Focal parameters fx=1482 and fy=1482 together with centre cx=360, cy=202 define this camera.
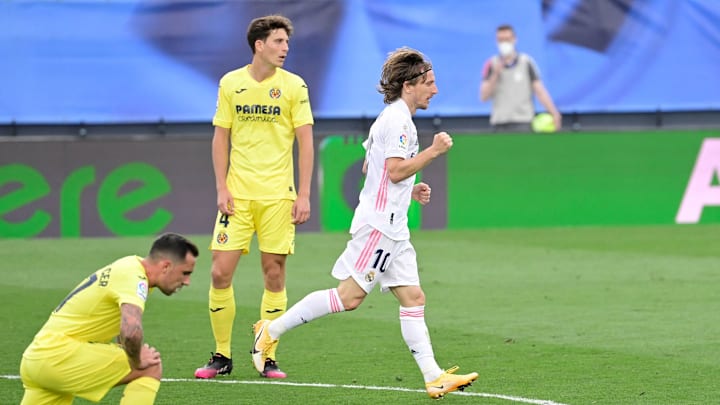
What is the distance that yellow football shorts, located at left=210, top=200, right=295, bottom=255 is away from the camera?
927 centimetres

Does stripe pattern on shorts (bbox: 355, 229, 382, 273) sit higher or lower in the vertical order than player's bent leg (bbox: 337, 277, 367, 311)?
higher

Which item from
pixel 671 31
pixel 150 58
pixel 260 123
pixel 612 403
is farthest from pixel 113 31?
pixel 612 403

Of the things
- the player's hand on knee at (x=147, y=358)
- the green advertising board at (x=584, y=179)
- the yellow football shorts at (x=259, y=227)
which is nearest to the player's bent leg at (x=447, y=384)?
the yellow football shorts at (x=259, y=227)

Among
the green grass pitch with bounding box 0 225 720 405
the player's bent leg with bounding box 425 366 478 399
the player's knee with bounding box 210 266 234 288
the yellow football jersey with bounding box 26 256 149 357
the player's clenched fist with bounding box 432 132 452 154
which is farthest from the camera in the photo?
the player's knee with bounding box 210 266 234 288

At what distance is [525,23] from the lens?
22391mm

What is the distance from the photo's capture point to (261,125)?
934cm

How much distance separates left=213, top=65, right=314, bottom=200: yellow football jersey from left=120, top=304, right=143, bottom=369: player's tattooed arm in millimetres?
2904

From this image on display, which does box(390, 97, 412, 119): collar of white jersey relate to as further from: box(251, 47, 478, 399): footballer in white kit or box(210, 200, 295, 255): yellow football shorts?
box(210, 200, 295, 255): yellow football shorts

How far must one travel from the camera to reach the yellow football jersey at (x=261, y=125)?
30.6 ft

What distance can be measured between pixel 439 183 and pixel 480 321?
734cm

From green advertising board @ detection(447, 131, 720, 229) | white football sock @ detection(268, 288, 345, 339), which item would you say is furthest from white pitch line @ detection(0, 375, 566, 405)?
green advertising board @ detection(447, 131, 720, 229)

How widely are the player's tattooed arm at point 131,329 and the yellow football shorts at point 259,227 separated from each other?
276 centimetres

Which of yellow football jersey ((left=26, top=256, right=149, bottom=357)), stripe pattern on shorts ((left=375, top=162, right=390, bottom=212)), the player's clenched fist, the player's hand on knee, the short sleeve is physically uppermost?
the short sleeve

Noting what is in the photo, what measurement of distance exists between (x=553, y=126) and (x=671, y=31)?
3.99 metres
